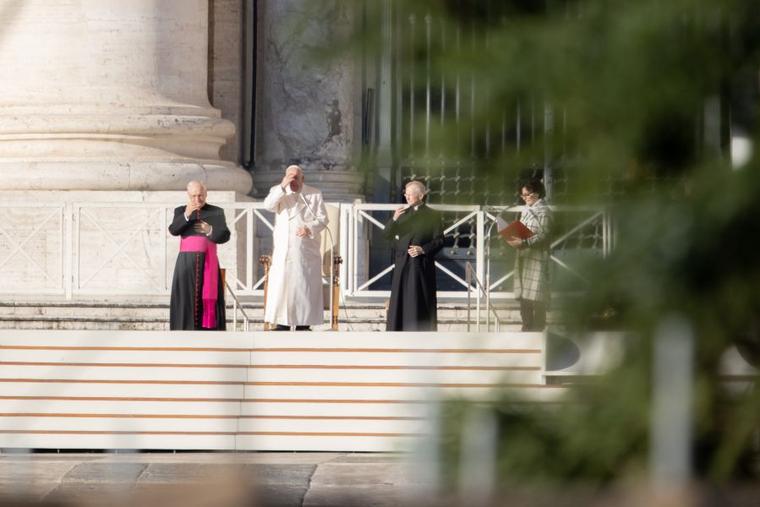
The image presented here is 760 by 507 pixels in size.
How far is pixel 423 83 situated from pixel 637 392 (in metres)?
0.38

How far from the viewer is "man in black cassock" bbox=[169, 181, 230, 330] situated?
11.6 meters

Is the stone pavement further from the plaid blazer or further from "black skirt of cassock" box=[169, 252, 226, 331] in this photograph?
"black skirt of cassock" box=[169, 252, 226, 331]

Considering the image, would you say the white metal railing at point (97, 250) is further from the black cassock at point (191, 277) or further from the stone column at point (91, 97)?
the black cassock at point (191, 277)

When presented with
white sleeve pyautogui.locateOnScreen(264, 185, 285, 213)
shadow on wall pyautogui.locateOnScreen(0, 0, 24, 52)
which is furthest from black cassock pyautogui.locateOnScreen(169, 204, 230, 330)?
shadow on wall pyautogui.locateOnScreen(0, 0, 24, 52)

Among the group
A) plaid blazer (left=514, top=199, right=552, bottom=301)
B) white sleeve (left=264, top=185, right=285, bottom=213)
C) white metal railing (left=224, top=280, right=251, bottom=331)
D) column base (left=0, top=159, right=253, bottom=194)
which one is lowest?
white metal railing (left=224, top=280, right=251, bottom=331)

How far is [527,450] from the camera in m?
→ 2.08

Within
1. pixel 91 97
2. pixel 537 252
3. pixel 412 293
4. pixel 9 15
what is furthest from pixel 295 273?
pixel 537 252

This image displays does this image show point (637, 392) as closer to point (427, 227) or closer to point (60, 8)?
point (427, 227)

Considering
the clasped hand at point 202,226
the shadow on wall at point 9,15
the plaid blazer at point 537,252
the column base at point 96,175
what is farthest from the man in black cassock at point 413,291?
the plaid blazer at point 537,252

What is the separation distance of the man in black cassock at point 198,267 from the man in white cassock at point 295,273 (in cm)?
56

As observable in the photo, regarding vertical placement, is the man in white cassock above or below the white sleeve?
below

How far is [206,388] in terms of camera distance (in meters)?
9.55

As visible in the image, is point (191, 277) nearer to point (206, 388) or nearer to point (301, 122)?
point (206, 388)

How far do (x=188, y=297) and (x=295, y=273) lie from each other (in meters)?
0.83
